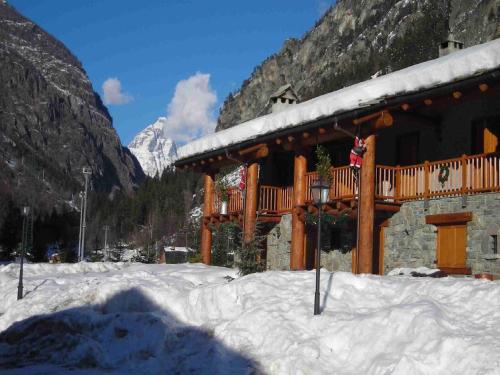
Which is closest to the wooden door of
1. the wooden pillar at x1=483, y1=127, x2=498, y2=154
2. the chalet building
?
the chalet building

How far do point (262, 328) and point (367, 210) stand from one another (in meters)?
→ 5.51

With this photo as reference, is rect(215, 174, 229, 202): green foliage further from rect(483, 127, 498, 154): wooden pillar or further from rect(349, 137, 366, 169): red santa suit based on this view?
rect(483, 127, 498, 154): wooden pillar

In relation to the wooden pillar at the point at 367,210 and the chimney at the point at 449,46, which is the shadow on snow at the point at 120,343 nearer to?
the wooden pillar at the point at 367,210

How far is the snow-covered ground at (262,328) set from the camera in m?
9.58

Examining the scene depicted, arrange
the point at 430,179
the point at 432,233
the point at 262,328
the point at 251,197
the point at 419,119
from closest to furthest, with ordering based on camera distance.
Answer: the point at 262,328 < the point at 432,233 < the point at 430,179 < the point at 419,119 < the point at 251,197

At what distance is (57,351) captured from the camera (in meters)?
13.0

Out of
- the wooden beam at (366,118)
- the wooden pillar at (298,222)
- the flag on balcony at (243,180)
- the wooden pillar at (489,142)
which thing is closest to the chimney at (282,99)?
the flag on balcony at (243,180)

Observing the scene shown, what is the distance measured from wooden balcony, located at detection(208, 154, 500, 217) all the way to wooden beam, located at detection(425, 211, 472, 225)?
0.50 metres

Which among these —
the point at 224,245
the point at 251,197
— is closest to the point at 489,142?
the point at 251,197

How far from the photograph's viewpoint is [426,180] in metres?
15.7

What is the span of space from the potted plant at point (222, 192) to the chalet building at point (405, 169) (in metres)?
2.45

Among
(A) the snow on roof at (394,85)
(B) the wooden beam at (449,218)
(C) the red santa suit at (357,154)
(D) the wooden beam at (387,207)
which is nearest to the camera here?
(A) the snow on roof at (394,85)

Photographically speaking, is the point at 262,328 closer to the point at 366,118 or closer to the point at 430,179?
the point at 366,118

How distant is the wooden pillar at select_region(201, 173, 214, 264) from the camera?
24.1m
